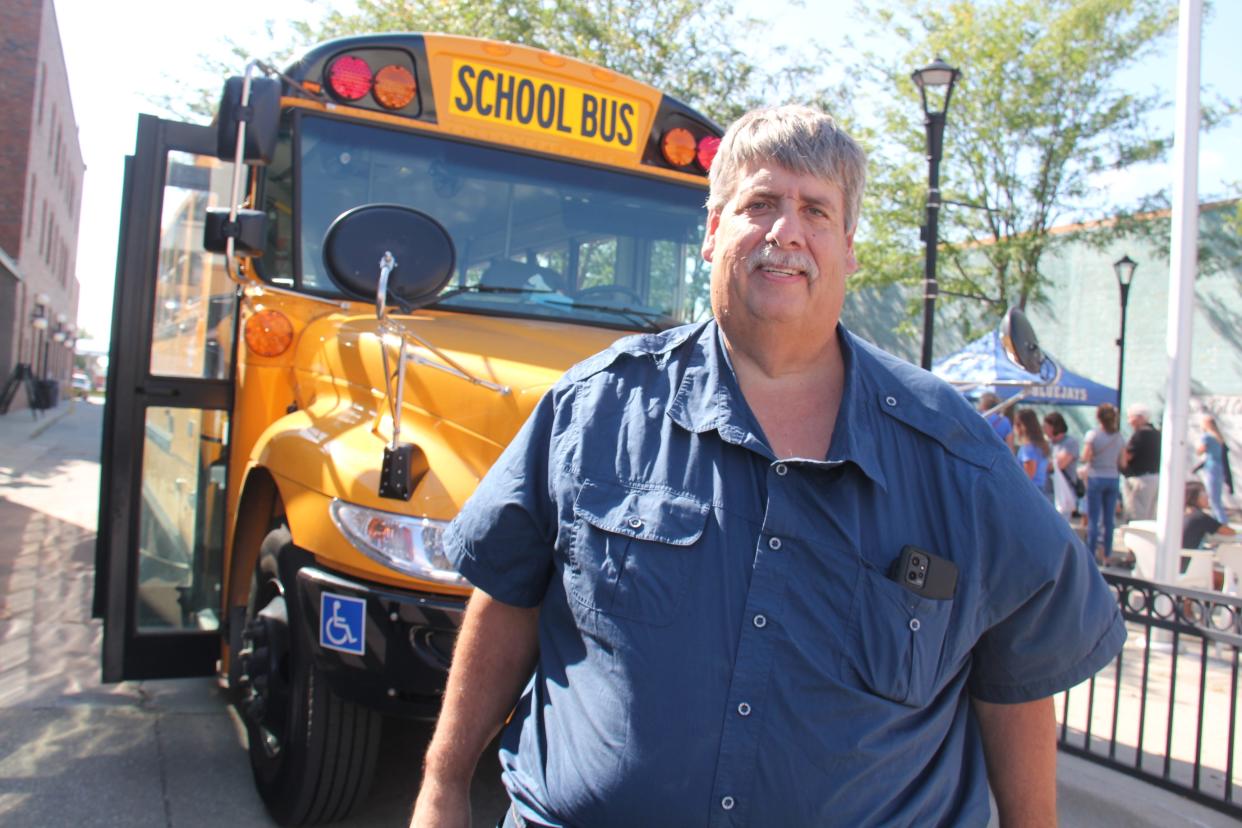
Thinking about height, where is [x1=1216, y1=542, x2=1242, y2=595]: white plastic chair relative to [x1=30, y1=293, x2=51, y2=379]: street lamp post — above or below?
below

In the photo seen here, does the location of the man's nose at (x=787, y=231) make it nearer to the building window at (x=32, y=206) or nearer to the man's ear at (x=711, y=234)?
the man's ear at (x=711, y=234)

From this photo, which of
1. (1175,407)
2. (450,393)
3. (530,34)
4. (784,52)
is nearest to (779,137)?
(450,393)

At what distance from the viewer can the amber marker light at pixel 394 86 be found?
4.05m

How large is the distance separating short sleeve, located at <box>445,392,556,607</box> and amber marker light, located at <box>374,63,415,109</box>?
273 centimetres

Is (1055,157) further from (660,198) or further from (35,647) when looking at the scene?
(35,647)

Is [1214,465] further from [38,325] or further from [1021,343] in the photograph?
[38,325]

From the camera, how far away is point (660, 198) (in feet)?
14.8

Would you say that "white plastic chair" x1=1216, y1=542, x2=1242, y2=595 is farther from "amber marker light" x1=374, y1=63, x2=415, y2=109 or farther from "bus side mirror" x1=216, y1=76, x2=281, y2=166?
"bus side mirror" x1=216, y1=76, x2=281, y2=166

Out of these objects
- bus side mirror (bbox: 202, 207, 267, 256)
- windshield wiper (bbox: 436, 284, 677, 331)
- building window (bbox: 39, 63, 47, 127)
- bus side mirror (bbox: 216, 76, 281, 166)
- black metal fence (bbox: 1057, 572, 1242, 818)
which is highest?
building window (bbox: 39, 63, 47, 127)

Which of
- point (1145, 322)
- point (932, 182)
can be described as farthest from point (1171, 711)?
point (1145, 322)

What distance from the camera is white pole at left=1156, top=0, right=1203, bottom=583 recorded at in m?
6.73

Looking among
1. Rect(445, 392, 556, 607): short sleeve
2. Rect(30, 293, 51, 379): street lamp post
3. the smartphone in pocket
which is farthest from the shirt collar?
Rect(30, 293, 51, 379): street lamp post

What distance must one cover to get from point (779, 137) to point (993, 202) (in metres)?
18.1

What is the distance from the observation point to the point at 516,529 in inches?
65.9
